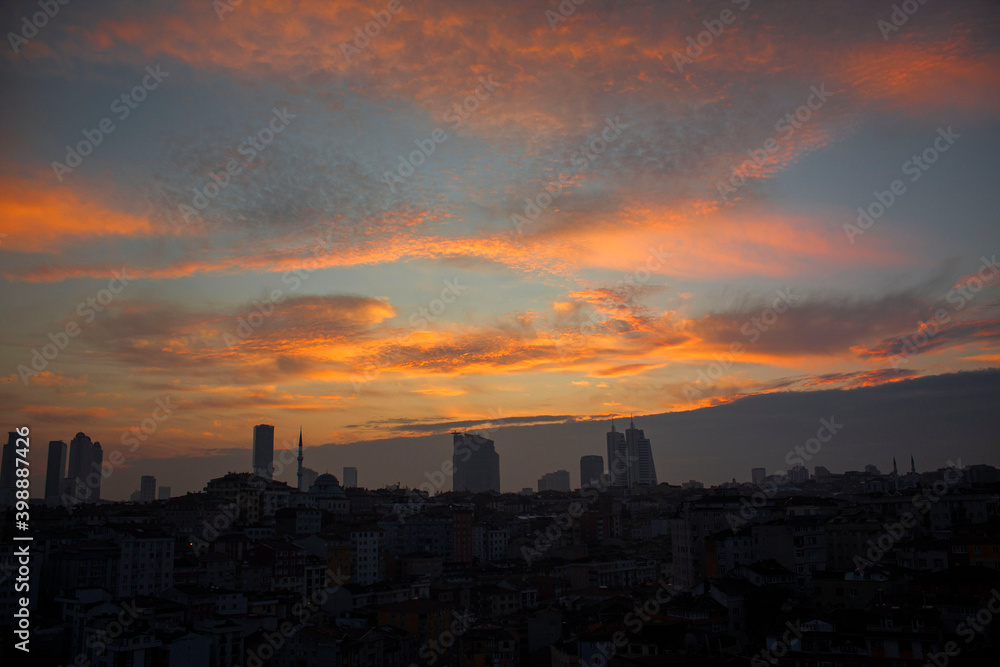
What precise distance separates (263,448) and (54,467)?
168 feet

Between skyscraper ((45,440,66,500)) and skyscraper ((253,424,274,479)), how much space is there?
148ft

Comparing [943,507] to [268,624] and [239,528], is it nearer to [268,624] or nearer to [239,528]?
[268,624]

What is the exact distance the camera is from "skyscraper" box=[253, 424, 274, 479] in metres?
183

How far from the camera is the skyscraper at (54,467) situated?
138375 mm

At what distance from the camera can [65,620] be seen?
44562 mm

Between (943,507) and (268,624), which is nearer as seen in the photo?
(268,624)

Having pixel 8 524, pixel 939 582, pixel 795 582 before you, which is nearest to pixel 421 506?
pixel 8 524

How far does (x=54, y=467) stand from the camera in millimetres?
144000

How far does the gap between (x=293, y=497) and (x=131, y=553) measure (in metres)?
43.4
